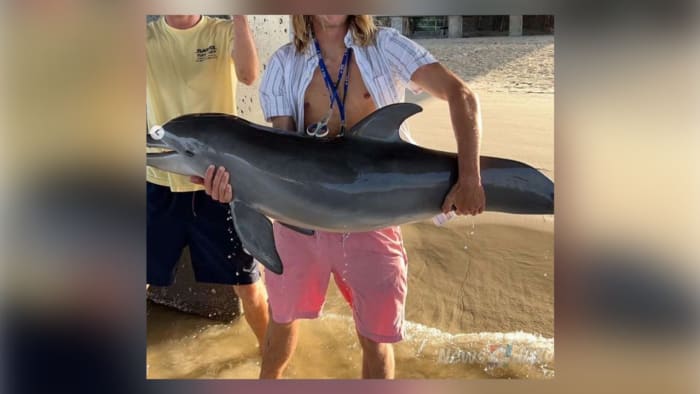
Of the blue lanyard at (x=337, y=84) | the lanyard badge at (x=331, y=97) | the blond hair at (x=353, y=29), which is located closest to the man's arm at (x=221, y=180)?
the lanyard badge at (x=331, y=97)

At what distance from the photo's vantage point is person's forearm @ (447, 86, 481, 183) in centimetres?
341

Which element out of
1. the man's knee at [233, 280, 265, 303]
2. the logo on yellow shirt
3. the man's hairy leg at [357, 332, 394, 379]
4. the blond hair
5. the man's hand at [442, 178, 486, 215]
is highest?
the blond hair

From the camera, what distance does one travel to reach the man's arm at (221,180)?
343cm

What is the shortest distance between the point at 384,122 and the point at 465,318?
3.48ft

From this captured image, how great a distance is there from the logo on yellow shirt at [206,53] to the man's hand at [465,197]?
1345mm

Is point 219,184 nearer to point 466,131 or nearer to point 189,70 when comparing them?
point 189,70

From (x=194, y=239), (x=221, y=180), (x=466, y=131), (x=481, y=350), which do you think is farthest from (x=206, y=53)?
(x=481, y=350)

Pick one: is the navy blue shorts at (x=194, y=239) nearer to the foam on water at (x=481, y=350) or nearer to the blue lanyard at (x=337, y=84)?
the foam on water at (x=481, y=350)

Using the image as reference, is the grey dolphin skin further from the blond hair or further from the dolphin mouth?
the blond hair

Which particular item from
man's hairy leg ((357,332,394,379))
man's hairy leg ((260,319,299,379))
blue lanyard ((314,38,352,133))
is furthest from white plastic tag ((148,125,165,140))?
man's hairy leg ((357,332,394,379))

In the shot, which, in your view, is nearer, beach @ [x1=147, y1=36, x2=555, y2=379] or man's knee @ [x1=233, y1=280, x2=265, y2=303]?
beach @ [x1=147, y1=36, x2=555, y2=379]

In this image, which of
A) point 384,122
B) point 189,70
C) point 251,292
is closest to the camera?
point 384,122

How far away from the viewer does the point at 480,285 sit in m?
3.54

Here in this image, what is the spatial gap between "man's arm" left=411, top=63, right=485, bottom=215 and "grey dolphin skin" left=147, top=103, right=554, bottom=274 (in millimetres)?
44
